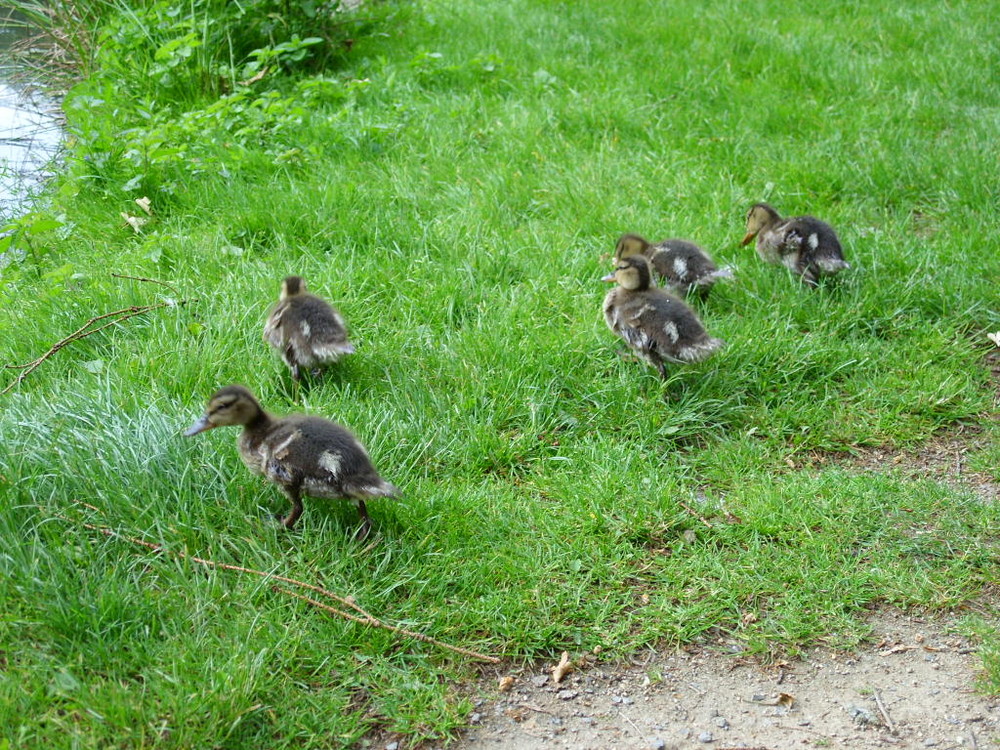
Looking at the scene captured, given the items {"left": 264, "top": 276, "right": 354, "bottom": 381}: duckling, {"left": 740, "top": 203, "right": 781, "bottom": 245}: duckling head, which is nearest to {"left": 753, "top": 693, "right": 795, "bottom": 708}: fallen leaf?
{"left": 264, "top": 276, "right": 354, "bottom": 381}: duckling

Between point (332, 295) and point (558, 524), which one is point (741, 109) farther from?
point (558, 524)

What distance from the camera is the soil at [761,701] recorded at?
10.6 ft

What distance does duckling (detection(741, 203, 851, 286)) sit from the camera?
552 centimetres

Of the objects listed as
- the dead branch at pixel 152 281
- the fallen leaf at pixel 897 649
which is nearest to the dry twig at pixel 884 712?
the fallen leaf at pixel 897 649

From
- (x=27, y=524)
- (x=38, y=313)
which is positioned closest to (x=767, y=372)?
(x=27, y=524)

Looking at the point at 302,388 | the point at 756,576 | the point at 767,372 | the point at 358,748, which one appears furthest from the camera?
the point at 767,372

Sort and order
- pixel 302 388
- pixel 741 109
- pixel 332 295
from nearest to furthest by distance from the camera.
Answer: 1. pixel 302 388
2. pixel 332 295
3. pixel 741 109

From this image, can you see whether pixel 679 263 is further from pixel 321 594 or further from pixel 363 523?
pixel 321 594

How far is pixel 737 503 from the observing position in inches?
167

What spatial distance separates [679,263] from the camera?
542cm

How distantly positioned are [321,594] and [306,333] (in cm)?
145

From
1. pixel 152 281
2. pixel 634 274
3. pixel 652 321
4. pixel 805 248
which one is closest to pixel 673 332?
pixel 652 321

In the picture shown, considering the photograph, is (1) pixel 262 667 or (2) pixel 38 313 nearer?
(1) pixel 262 667

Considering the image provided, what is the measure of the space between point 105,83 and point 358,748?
6204 mm
